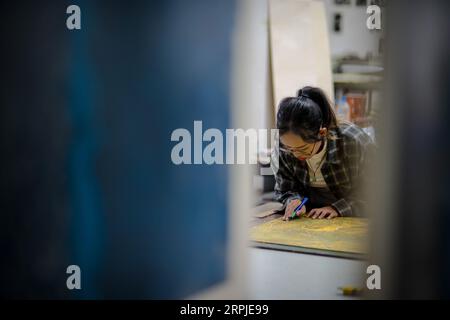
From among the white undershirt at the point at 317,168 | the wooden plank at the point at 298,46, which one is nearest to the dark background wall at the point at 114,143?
the wooden plank at the point at 298,46

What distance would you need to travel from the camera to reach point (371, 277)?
1.36 m

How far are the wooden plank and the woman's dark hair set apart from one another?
19 millimetres

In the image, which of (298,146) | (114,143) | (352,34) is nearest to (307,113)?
(298,146)

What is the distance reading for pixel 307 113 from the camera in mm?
1347

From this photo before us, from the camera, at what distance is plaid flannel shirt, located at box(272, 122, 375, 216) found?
1349mm

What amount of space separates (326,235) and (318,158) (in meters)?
0.21

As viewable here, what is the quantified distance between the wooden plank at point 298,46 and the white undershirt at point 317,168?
0.16 m

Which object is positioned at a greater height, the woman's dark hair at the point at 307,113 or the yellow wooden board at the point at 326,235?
the woman's dark hair at the point at 307,113

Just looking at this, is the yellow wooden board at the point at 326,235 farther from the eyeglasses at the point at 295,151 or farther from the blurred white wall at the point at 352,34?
the blurred white wall at the point at 352,34

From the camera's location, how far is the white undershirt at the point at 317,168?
1371 mm

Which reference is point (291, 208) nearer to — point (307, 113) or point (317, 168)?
point (317, 168)
